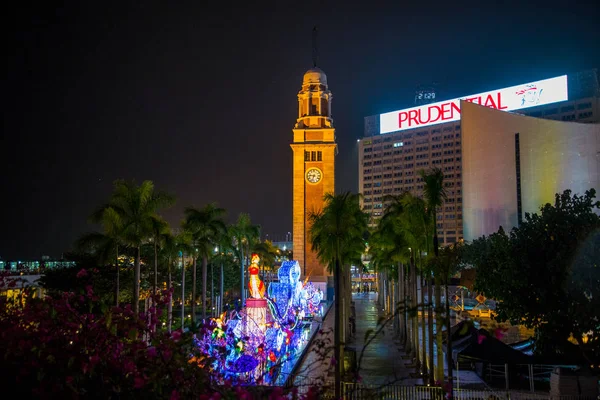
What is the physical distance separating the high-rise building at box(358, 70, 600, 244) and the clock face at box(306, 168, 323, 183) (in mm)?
25933

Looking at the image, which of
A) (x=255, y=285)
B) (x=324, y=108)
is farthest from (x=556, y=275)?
(x=324, y=108)

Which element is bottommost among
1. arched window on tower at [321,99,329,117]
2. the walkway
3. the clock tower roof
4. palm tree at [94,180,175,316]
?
the walkway

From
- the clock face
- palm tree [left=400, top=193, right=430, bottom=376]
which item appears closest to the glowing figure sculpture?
palm tree [left=400, top=193, right=430, bottom=376]

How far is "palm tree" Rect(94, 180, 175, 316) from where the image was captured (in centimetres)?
2070

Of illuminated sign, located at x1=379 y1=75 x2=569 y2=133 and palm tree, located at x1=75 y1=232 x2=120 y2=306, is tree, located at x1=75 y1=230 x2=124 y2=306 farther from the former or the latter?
illuminated sign, located at x1=379 y1=75 x2=569 y2=133

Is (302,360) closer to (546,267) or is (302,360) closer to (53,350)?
(546,267)

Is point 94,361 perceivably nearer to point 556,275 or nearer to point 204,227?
point 556,275

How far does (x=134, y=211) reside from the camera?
21219 millimetres

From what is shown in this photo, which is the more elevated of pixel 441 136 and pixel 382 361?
pixel 441 136

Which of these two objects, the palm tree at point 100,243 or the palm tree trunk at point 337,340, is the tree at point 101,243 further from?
the palm tree trunk at point 337,340

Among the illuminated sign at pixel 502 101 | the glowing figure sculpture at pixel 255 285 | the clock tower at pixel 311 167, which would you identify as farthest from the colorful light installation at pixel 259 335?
the illuminated sign at pixel 502 101

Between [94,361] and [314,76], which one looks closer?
[94,361]

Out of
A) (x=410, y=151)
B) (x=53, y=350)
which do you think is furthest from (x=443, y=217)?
(x=53, y=350)

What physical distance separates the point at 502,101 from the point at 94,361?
78082 mm
